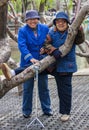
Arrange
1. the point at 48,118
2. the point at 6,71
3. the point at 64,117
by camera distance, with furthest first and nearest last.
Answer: the point at 48,118, the point at 64,117, the point at 6,71

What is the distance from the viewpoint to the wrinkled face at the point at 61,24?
569 cm

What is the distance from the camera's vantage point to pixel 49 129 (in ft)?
18.6

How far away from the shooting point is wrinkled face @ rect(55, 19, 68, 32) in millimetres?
5688

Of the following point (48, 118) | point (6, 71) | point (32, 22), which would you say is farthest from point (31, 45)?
point (48, 118)

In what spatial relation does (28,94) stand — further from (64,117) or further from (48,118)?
(64,117)

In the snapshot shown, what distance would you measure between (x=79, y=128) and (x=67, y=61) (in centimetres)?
96

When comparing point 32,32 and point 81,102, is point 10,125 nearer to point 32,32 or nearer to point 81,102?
point 32,32

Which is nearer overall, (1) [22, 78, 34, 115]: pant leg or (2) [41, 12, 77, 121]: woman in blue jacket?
(2) [41, 12, 77, 121]: woman in blue jacket

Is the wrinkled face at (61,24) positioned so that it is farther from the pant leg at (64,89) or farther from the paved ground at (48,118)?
the paved ground at (48,118)

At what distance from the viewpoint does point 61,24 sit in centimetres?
571

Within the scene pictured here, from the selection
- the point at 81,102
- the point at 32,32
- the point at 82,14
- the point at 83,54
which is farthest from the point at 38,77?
the point at 83,54

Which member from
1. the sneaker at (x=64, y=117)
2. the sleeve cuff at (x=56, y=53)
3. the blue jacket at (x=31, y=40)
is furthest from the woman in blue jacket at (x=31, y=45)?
the sneaker at (x=64, y=117)

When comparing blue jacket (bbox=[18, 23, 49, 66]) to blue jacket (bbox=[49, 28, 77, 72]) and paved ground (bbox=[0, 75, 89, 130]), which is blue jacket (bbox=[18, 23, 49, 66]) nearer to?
blue jacket (bbox=[49, 28, 77, 72])

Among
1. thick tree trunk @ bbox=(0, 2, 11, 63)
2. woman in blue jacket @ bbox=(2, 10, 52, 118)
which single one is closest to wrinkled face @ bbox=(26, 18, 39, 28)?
woman in blue jacket @ bbox=(2, 10, 52, 118)
